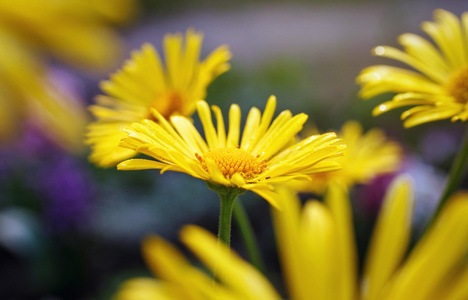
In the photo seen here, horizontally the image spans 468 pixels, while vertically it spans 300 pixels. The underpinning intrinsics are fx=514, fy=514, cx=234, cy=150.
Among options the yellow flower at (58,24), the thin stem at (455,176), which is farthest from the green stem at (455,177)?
the yellow flower at (58,24)

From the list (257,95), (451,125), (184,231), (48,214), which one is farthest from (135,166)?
(451,125)

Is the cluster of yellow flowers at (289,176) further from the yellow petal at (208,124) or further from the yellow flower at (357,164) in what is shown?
the yellow flower at (357,164)

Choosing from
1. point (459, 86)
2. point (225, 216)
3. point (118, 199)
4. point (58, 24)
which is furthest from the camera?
point (118, 199)

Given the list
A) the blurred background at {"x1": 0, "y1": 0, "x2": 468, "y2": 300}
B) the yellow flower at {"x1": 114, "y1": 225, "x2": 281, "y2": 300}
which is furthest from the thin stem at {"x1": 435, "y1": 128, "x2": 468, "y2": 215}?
the blurred background at {"x1": 0, "y1": 0, "x2": 468, "y2": 300}

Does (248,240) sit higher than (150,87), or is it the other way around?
(150,87)

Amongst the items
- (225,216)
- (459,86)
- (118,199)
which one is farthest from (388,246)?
(118,199)

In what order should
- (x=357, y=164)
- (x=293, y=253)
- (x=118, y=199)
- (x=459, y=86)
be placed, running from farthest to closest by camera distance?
(x=118, y=199) → (x=357, y=164) → (x=459, y=86) → (x=293, y=253)

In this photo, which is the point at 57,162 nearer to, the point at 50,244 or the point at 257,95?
the point at 50,244

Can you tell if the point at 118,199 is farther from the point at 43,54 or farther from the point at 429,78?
the point at 43,54
